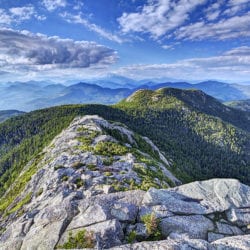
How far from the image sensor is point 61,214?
65.1 ft

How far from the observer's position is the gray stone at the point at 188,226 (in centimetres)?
1727

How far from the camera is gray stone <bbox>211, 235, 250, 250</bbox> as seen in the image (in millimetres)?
14377

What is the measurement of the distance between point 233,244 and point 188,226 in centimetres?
355

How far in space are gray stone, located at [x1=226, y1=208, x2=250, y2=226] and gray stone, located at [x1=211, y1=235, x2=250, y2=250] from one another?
334cm

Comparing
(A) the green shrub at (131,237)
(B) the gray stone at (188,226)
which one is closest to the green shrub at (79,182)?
(A) the green shrub at (131,237)

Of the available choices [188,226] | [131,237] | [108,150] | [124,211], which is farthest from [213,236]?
[108,150]

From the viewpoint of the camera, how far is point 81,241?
16094 millimetres

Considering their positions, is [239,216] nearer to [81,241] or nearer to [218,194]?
[218,194]

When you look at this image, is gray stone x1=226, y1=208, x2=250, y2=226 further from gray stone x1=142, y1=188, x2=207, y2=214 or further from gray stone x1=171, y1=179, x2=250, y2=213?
gray stone x1=142, y1=188, x2=207, y2=214

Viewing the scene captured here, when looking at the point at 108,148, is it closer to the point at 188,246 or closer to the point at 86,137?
the point at 86,137

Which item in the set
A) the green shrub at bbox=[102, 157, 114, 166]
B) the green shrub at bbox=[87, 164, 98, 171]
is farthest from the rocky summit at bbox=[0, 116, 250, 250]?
the green shrub at bbox=[102, 157, 114, 166]

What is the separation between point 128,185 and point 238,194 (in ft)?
54.9

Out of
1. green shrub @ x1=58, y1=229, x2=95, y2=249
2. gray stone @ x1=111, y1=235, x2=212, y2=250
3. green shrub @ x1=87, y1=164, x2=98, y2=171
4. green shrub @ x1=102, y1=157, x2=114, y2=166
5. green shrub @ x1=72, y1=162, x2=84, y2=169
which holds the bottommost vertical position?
green shrub @ x1=102, y1=157, x2=114, y2=166

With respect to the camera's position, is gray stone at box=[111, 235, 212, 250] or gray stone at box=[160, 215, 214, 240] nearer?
gray stone at box=[111, 235, 212, 250]
